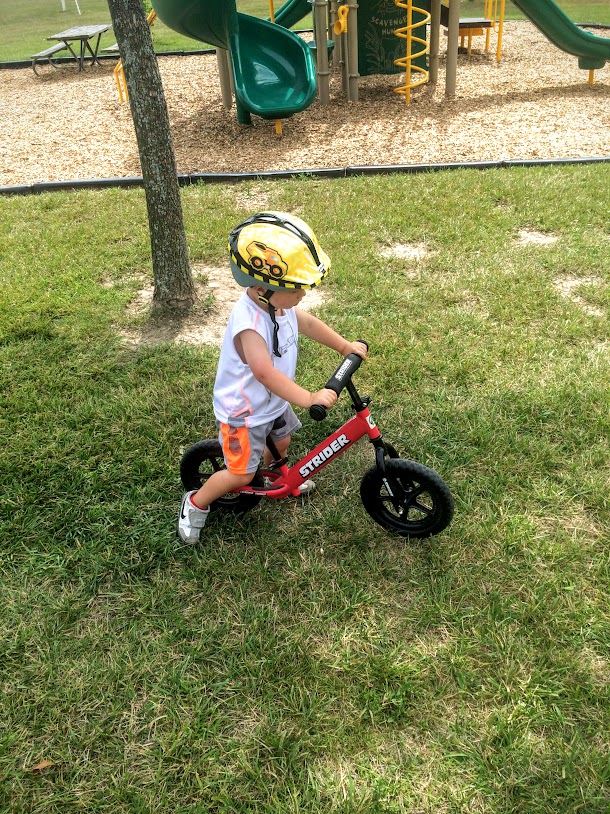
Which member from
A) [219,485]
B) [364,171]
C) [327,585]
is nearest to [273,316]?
[219,485]

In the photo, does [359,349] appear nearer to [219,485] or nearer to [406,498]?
[406,498]

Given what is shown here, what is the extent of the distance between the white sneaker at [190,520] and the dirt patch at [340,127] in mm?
3942

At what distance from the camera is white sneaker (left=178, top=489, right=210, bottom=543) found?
259 cm

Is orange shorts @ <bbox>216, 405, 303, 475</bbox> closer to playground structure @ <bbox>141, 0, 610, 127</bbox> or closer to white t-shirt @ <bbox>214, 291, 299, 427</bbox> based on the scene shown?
white t-shirt @ <bbox>214, 291, 299, 427</bbox>

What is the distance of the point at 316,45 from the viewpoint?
8.62 metres

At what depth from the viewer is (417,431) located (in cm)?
319

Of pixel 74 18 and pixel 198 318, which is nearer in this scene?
pixel 198 318

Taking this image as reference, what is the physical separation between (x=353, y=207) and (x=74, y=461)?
3685 millimetres

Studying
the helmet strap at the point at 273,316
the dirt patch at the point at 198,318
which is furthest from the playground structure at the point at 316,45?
the helmet strap at the point at 273,316

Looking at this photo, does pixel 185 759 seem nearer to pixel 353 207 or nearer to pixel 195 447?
pixel 195 447

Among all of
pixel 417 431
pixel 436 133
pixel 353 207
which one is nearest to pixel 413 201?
pixel 353 207

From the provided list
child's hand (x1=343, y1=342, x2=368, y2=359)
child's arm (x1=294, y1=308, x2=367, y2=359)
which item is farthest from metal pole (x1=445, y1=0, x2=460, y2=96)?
child's hand (x1=343, y1=342, x2=368, y2=359)

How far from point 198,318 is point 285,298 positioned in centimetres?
214

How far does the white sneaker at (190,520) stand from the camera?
102 inches
